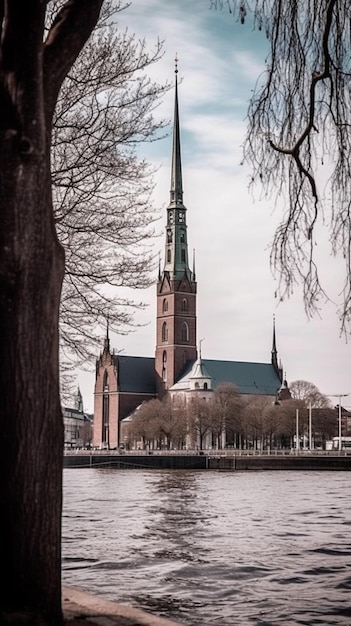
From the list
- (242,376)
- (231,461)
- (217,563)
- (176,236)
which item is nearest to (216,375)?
(242,376)

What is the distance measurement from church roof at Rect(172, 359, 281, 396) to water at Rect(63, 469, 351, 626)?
106779 mm

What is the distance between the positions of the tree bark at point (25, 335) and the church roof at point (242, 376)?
126 metres

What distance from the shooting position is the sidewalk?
5691 millimetres

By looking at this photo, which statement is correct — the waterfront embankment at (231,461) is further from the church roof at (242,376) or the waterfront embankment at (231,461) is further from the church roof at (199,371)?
the church roof at (242,376)

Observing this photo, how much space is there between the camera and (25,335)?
517 cm

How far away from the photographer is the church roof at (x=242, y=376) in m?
134

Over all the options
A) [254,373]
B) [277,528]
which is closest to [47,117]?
[277,528]

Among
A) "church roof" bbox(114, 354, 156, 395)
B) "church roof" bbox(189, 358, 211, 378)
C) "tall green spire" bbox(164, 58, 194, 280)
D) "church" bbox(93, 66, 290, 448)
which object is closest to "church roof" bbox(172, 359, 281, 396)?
"church" bbox(93, 66, 290, 448)

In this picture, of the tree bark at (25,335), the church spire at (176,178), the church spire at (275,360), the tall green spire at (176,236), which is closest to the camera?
the tree bark at (25,335)

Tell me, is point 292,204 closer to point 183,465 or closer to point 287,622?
point 287,622

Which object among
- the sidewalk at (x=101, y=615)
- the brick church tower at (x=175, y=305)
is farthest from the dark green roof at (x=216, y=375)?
the sidewalk at (x=101, y=615)

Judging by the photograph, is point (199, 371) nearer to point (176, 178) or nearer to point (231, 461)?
point (176, 178)

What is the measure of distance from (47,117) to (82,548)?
38.1ft

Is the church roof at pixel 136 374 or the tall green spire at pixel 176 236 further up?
the tall green spire at pixel 176 236
